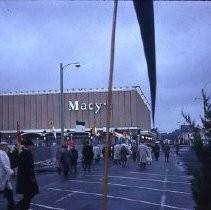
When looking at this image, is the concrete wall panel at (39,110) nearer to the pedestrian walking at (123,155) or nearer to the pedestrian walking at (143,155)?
the pedestrian walking at (123,155)

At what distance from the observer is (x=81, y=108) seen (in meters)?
99.9

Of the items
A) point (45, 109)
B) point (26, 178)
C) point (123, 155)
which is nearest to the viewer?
point (26, 178)

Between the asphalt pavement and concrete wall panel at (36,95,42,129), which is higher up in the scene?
concrete wall panel at (36,95,42,129)

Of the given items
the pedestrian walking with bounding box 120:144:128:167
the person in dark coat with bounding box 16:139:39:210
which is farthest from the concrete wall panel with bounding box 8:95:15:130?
the person in dark coat with bounding box 16:139:39:210

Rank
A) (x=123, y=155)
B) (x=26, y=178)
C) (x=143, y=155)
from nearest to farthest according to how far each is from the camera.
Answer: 1. (x=26, y=178)
2. (x=143, y=155)
3. (x=123, y=155)

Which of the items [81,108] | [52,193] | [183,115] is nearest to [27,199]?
[183,115]

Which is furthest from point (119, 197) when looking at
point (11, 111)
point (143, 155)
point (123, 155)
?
point (11, 111)

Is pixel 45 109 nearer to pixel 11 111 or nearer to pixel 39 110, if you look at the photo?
pixel 39 110

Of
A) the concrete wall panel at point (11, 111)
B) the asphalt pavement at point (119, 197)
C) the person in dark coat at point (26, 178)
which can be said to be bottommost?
the asphalt pavement at point (119, 197)

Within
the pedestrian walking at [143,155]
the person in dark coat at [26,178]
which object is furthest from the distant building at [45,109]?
the person in dark coat at [26,178]

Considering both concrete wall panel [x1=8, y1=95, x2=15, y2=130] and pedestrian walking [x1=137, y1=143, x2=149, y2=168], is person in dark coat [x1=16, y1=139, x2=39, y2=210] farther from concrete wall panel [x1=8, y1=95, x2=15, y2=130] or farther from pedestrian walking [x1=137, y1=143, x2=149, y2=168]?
concrete wall panel [x1=8, y1=95, x2=15, y2=130]

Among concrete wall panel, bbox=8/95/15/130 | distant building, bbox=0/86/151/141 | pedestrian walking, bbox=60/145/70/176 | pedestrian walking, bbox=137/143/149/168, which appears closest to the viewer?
pedestrian walking, bbox=60/145/70/176

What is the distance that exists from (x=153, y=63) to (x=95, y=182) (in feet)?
68.6

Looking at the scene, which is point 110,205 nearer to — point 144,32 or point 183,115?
point 183,115
